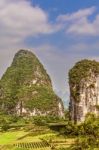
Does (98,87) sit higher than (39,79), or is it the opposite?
(39,79)

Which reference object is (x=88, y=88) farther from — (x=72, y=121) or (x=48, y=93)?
(x=48, y=93)

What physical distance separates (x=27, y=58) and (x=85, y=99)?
102m

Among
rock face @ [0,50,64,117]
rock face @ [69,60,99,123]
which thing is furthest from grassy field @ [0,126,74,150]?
rock face @ [0,50,64,117]

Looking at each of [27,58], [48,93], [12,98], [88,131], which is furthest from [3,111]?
[88,131]

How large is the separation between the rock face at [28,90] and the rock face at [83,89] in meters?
71.6

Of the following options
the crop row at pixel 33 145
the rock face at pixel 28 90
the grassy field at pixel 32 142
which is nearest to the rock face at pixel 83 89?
the grassy field at pixel 32 142

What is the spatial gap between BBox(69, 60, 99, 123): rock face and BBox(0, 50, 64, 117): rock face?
71.6m

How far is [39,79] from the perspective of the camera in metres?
173

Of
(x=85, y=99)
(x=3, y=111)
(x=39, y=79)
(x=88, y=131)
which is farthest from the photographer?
(x=39, y=79)

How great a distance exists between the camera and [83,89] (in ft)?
273

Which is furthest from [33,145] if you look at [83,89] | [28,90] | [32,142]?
[28,90]

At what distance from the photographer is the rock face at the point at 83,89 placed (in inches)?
3248

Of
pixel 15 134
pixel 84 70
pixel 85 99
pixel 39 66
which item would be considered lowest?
pixel 15 134

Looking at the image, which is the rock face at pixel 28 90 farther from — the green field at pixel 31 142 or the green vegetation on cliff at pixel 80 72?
the green field at pixel 31 142
